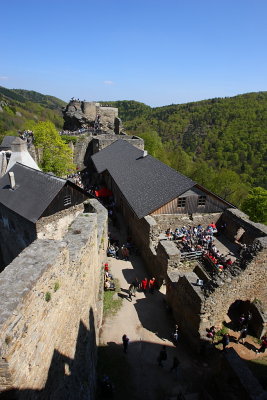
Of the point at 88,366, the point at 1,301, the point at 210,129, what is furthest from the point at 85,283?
the point at 210,129

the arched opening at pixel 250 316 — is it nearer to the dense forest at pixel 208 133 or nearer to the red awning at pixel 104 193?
the red awning at pixel 104 193

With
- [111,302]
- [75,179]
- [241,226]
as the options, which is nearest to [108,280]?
[111,302]

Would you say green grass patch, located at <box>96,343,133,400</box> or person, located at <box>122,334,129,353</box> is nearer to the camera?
green grass patch, located at <box>96,343,133,400</box>

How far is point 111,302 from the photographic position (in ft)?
41.8

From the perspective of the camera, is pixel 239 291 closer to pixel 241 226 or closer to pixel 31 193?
pixel 241 226

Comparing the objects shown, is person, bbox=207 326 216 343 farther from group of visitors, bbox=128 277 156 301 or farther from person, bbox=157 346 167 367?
group of visitors, bbox=128 277 156 301

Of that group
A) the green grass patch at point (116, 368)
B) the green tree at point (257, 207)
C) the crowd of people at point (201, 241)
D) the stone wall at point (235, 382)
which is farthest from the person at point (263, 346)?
the green tree at point (257, 207)

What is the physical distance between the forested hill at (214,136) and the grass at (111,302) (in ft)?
98.8

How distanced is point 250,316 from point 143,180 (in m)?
11.8

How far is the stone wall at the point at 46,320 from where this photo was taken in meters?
3.27

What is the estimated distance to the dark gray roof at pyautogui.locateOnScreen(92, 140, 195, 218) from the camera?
17.1 m

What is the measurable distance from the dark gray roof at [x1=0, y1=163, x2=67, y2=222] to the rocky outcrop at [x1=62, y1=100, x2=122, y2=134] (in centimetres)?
2959

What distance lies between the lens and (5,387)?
3.15m

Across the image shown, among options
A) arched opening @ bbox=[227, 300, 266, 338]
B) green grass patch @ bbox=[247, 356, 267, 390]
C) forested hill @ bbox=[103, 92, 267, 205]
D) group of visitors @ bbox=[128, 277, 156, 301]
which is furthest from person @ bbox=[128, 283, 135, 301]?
forested hill @ bbox=[103, 92, 267, 205]
